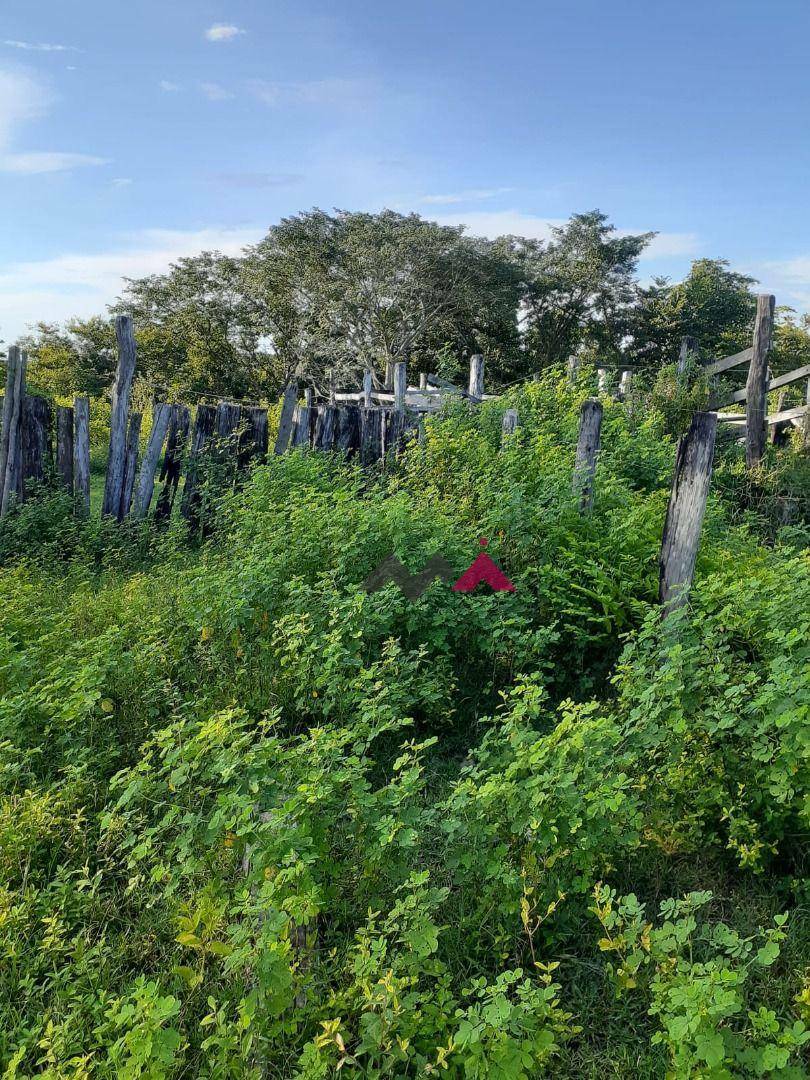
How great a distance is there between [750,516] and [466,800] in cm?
750

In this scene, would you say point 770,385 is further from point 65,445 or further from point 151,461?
point 65,445

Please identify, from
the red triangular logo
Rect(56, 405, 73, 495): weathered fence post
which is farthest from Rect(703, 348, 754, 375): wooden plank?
Rect(56, 405, 73, 495): weathered fence post

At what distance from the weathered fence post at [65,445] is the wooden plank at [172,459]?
1.05 m

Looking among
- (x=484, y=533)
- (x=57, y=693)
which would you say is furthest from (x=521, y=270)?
(x=57, y=693)

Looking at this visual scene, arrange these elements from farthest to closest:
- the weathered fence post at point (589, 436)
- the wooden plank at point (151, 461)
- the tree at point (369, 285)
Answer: the tree at point (369, 285), the wooden plank at point (151, 461), the weathered fence post at point (589, 436)

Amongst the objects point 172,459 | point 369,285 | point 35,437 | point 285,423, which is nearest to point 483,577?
point 285,423

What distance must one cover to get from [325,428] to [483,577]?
4459 mm

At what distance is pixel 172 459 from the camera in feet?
30.3

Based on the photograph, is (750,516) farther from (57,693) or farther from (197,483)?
(57,693)

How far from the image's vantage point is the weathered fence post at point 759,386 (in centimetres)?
1216

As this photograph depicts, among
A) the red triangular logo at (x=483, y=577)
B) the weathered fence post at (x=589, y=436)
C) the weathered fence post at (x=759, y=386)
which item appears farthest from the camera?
the weathered fence post at (x=759, y=386)

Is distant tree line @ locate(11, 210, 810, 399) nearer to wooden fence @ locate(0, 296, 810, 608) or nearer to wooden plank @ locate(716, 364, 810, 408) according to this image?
wooden plank @ locate(716, 364, 810, 408)

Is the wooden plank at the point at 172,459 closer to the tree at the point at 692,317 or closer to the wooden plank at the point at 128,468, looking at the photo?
the wooden plank at the point at 128,468

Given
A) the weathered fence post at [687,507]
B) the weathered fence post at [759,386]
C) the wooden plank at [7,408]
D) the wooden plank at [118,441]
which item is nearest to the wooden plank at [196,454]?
the wooden plank at [118,441]
